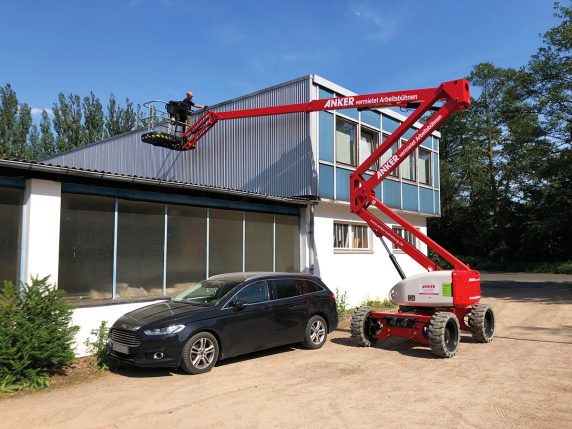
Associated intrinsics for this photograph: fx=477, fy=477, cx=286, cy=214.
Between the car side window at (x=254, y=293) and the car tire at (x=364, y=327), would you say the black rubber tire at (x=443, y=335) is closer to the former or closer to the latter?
the car tire at (x=364, y=327)

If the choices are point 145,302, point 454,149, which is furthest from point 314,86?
point 454,149

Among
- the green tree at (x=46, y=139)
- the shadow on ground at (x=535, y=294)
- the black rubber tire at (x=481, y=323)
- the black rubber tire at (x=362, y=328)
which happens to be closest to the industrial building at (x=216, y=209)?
the black rubber tire at (x=362, y=328)

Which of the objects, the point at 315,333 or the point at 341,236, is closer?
the point at 315,333

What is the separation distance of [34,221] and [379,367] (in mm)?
6436

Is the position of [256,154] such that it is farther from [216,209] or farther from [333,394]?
[333,394]

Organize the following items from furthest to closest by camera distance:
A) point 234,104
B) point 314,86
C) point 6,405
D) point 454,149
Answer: point 454,149 < point 234,104 < point 314,86 < point 6,405

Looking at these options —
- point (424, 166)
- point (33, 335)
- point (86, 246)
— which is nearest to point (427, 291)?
point (86, 246)

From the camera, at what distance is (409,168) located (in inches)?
720

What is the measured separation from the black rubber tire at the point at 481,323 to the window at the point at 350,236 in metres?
5.47

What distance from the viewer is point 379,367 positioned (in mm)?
8109

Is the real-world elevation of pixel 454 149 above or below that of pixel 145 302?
above

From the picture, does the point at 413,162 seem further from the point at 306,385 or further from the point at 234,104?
the point at 306,385

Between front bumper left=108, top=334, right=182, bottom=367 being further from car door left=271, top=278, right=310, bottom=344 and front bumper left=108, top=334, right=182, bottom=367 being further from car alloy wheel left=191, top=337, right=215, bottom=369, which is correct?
car door left=271, top=278, right=310, bottom=344

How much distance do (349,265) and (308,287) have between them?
581 cm
